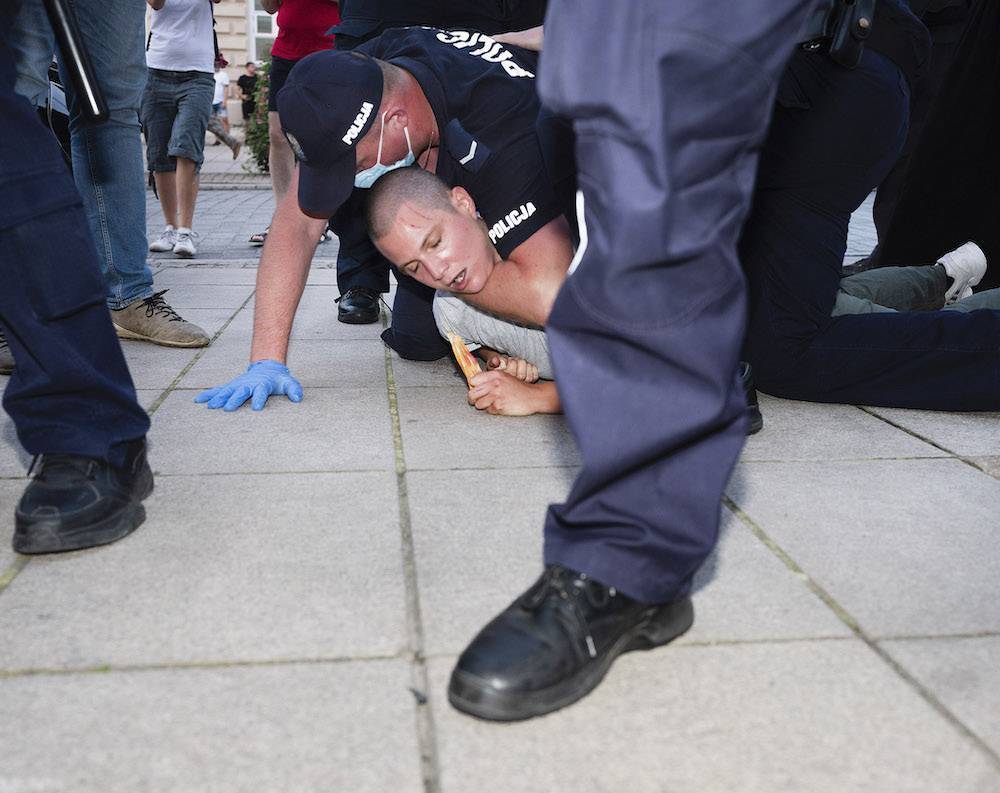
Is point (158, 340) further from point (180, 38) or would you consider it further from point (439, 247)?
point (180, 38)

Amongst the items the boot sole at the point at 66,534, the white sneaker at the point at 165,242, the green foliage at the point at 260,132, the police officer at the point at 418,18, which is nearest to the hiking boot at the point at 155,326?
the police officer at the point at 418,18

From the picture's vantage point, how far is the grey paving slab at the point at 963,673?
4.43ft

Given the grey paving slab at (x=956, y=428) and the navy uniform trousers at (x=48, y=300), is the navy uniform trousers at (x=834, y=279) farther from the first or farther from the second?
the navy uniform trousers at (x=48, y=300)

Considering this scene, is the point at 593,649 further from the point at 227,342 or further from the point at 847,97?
the point at 227,342

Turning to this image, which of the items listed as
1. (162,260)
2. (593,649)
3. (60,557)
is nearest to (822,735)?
(593,649)

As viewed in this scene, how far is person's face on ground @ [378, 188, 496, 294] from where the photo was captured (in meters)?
2.65

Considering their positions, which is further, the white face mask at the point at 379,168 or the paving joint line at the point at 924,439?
the white face mask at the point at 379,168

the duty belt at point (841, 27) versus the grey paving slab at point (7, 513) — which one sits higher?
the duty belt at point (841, 27)

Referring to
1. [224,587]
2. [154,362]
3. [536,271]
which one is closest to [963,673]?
[224,587]

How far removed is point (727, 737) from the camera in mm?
1299

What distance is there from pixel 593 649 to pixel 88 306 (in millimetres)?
1205

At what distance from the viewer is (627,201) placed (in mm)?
1277

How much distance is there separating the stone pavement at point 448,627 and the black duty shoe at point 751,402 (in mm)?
50

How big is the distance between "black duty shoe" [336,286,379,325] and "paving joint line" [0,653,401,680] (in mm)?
2823
